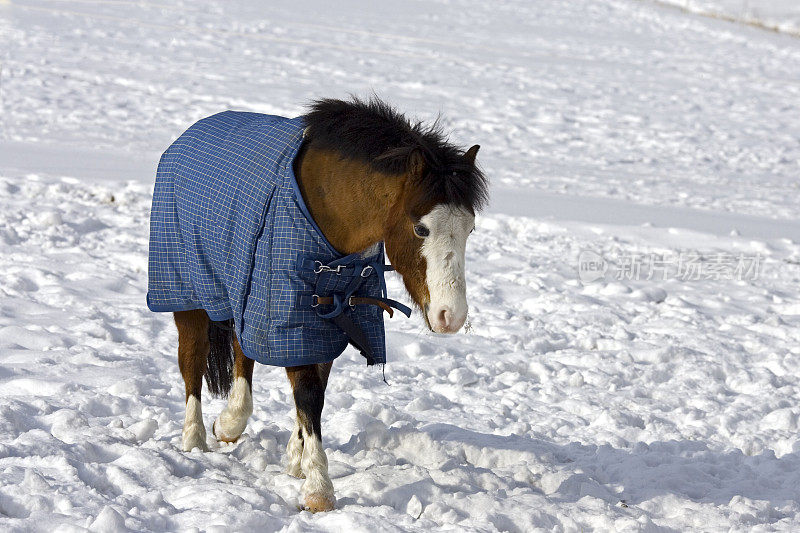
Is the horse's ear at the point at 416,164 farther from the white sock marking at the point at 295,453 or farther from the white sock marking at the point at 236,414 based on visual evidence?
the white sock marking at the point at 236,414

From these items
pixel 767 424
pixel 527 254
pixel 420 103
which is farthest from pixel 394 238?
pixel 420 103

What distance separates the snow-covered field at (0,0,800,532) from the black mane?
0.61 m

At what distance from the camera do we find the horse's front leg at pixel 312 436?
3.15 m

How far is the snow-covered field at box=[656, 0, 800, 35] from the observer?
76.9ft

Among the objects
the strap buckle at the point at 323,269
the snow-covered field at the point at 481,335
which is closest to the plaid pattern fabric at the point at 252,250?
the strap buckle at the point at 323,269

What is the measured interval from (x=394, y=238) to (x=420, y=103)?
941 centimetres

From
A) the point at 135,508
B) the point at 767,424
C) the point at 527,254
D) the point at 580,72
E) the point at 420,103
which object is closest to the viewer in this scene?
the point at 135,508

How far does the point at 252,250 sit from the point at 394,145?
0.62 meters

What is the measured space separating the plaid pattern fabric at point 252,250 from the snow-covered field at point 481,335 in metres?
0.50

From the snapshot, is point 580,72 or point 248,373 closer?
point 248,373

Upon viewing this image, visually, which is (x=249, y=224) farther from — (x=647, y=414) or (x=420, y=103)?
(x=420, y=103)

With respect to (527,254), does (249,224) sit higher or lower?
higher

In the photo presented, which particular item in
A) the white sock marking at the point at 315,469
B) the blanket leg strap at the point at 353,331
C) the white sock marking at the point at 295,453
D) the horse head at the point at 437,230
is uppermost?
the horse head at the point at 437,230

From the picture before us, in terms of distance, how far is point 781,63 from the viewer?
1786cm
